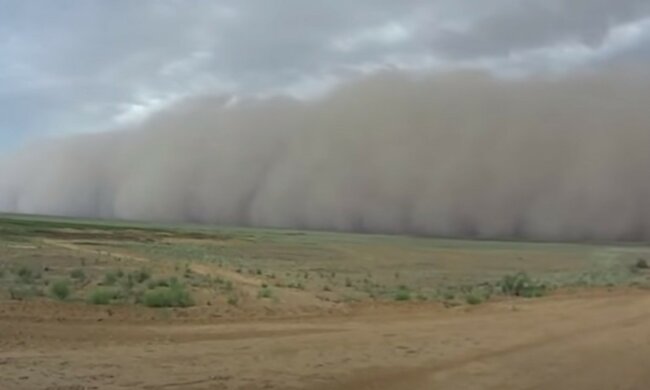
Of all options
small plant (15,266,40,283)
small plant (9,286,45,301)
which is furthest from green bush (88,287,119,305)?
small plant (15,266,40,283)

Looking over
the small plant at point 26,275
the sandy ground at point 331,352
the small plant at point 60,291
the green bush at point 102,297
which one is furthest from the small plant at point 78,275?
the sandy ground at point 331,352

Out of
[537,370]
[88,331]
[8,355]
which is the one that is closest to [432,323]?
[537,370]

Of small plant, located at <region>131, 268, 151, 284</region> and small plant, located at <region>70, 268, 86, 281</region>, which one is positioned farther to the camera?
small plant, located at <region>70, 268, 86, 281</region>

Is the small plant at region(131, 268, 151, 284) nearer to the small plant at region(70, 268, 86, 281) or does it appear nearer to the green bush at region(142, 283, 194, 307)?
the small plant at region(70, 268, 86, 281)

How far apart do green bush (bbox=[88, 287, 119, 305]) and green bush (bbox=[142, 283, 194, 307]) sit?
2.24 ft

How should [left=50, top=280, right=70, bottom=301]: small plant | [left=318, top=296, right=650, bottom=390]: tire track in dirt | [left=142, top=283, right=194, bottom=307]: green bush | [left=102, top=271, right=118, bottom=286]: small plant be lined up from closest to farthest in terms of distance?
[left=318, top=296, right=650, bottom=390]: tire track in dirt, [left=142, top=283, right=194, bottom=307]: green bush, [left=50, top=280, right=70, bottom=301]: small plant, [left=102, top=271, right=118, bottom=286]: small plant

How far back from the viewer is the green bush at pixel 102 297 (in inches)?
622

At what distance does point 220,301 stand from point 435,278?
53.3 ft

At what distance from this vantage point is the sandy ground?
8.58 m

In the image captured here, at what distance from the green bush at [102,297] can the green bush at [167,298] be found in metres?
0.68

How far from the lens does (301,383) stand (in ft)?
27.6

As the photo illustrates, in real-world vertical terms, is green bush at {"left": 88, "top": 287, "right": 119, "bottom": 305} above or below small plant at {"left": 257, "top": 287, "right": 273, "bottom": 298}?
above

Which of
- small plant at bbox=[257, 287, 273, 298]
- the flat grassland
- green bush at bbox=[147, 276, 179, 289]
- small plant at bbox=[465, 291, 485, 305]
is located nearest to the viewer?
the flat grassland

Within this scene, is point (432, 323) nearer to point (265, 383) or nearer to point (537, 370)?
point (537, 370)
